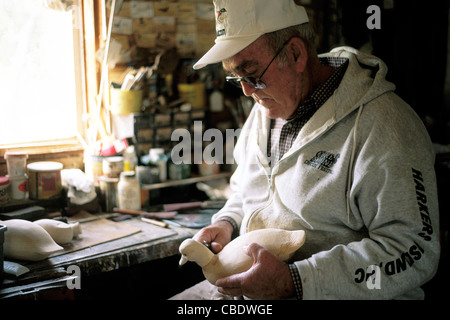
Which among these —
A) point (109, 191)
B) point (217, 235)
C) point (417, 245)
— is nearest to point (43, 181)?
point (109, 191)

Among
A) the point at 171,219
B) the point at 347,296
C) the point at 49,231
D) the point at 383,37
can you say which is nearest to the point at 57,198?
the point at 49,231

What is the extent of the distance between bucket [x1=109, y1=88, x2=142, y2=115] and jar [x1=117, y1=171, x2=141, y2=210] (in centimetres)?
39

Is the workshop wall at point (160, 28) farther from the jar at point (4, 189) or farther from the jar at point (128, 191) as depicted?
the jar at point (4, 189)

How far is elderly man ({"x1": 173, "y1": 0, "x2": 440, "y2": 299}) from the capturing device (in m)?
1.52

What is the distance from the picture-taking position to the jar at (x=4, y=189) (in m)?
2.29

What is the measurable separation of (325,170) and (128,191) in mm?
1342

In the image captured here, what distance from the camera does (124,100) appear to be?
108 inches

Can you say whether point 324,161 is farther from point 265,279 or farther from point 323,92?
point 265,279

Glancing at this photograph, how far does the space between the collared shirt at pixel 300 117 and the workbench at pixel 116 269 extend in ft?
2.29

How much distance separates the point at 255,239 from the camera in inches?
68.3

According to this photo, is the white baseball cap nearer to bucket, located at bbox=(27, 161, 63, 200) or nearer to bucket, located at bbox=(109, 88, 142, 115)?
bucket, located at bbox=(109, 88, 142, 115)

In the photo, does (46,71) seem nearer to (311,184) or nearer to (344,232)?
(311,184)
